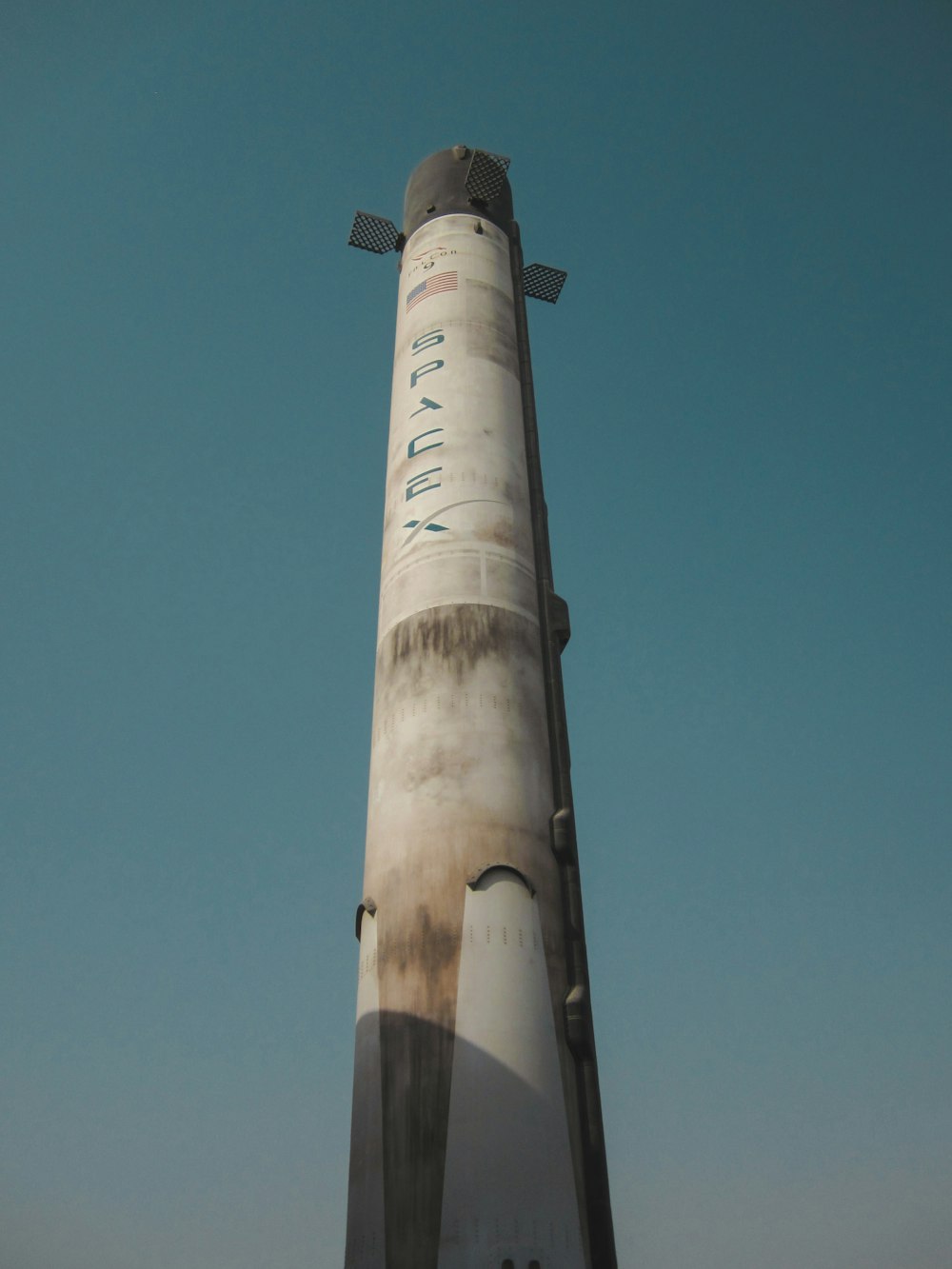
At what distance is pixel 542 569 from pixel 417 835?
6283 mm

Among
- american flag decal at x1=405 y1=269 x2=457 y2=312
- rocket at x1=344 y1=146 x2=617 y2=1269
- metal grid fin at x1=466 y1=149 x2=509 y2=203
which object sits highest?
metal grid fin at x1=466 y1=149 x2=509 y2=203

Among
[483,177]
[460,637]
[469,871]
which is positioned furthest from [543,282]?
[469,871]

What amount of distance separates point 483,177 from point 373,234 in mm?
3514

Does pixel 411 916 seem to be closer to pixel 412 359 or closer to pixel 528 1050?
pixel 528 1050

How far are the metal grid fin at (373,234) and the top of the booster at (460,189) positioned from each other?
77 cm

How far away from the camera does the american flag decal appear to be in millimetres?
23328

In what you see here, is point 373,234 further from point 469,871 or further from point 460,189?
point 469,871

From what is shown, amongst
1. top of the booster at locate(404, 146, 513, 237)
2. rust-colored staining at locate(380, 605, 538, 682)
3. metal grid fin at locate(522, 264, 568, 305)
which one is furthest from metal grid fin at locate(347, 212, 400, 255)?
rust-colored staining at locate(380, 605, 538, 682)

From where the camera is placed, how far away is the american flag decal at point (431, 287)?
23328 mm

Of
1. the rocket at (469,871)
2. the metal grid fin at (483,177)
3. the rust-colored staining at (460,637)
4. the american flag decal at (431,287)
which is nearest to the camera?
the rocket at (469,871)

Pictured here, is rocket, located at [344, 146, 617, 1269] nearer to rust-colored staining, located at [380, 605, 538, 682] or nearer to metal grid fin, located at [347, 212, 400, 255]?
rust-colored staining, located at [380, 605, 538, 682]

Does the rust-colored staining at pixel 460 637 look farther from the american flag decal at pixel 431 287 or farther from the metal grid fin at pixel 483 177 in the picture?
the metal grid fin at pixel 483 177

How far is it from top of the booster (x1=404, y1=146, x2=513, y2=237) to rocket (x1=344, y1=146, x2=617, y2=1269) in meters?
3.69

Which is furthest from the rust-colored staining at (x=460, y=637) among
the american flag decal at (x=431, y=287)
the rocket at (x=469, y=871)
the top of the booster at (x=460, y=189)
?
the top of the booster at (x=460, y=189)
